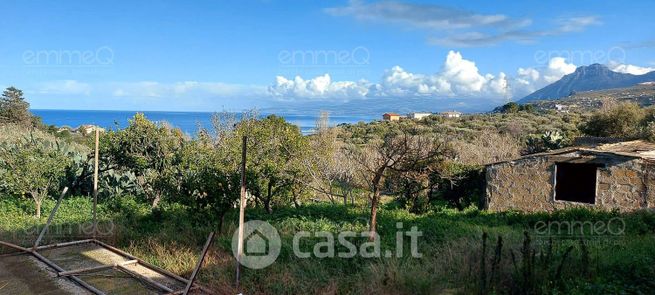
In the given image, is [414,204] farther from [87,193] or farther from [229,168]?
[87,193]

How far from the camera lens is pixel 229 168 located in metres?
11.0

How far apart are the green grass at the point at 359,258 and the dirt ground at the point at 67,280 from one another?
518mm

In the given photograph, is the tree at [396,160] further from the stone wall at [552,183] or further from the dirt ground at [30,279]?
the dirt ground at [30,279]

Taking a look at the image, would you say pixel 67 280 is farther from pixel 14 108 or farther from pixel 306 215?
pixel 14 108

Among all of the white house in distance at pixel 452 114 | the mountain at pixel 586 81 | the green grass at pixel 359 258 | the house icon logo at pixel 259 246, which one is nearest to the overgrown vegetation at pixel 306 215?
the green grass at pixel 359 258

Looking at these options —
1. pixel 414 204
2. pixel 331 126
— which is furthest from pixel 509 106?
pixel 414 204

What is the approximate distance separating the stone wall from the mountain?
77.1 meters

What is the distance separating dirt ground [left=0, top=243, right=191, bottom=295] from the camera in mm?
5945

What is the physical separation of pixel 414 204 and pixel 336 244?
8721 millimetres

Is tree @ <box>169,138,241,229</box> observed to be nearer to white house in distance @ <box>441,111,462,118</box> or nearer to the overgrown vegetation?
Result: the overgrown vegetation

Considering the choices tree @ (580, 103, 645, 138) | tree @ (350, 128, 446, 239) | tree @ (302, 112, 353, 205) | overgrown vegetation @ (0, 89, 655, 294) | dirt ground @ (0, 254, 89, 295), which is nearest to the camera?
overgrown vegetation @ (0, 89, 655, 294)

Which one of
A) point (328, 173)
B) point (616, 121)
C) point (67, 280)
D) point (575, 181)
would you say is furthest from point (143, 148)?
point (616, 121)

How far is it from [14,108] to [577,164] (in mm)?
37286

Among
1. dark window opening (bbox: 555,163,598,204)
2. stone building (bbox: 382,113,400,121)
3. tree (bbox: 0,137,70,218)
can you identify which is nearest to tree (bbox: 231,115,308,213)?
tree (bbox: 0,137,70,218)
